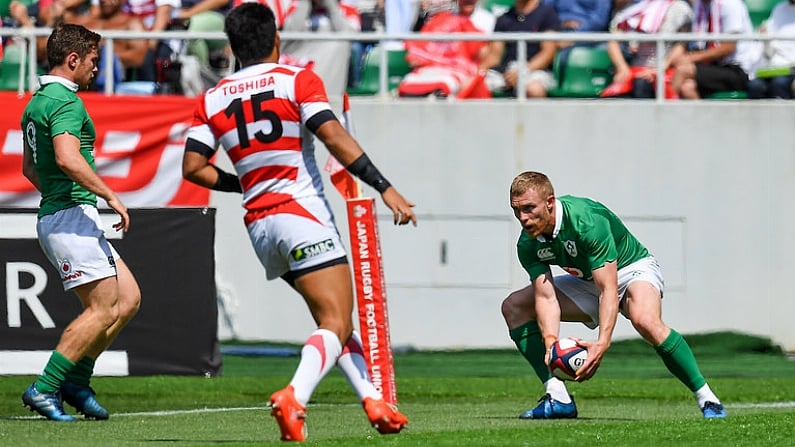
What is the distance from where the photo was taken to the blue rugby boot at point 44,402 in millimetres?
8531

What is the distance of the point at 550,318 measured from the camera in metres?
8.96

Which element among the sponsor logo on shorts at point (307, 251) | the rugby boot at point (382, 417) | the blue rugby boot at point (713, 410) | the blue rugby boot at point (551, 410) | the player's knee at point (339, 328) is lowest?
the blue rugby boot at point (551, 410)

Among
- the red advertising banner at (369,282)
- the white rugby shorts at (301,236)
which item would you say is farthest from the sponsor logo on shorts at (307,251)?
the red advertising banner at (369,282)

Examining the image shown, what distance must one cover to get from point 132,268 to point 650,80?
22.7ft

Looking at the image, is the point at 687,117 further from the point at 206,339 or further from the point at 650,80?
the point at 206,339

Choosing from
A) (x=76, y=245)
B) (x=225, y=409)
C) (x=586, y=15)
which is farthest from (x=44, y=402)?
(x=586, y=15)

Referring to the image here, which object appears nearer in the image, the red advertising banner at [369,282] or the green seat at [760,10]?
the red advertising banner at [369,282]

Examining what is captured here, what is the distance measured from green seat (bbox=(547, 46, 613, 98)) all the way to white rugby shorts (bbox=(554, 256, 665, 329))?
7048mm

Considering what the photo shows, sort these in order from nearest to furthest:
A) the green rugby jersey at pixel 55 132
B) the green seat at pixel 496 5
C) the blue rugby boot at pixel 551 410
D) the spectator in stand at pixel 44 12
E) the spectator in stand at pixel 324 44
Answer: the green rugby jersey at pixel 55 132
the blue rugby boot at pixel 551 410
the spectator in stand at pixel 324 44
the spectator in stand at pixel 44 12
the green seat at pixel 496 5

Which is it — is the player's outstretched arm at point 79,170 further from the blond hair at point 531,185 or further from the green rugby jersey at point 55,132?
the blond hair at point 531,185

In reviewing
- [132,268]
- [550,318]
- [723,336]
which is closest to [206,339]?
[132,268]

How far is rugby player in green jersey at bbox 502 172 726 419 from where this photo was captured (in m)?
8.50

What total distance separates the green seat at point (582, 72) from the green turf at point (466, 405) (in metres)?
2.73

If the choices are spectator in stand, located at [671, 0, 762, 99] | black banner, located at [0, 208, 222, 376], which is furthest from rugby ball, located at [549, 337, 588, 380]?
Result: spectator in stand, located at [671, 0, 762, 99]
